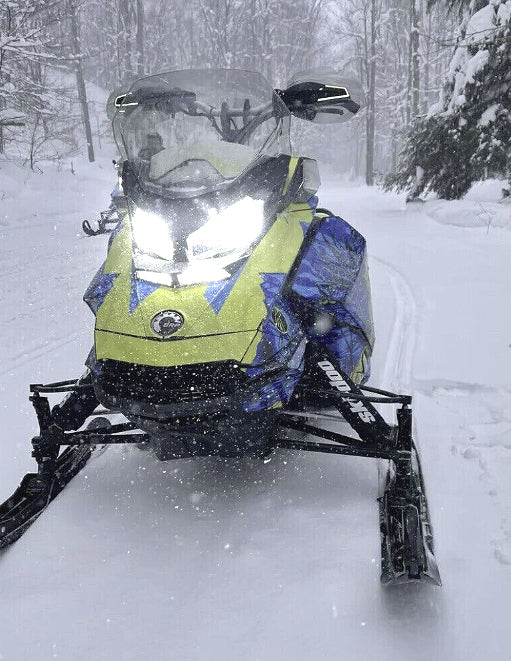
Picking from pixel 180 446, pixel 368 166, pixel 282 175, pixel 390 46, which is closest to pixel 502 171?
pixel 282 175

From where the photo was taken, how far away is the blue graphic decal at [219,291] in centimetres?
252

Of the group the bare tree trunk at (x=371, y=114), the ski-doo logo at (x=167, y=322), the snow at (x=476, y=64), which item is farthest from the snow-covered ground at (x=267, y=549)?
the bare tree trunk at (x=371, y=114)

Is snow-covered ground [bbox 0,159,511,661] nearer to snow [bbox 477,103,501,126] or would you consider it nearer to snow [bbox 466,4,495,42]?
snow [bbox 477,103,501,126]

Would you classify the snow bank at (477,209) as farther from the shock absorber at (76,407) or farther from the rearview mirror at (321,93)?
the shock absorber at (76,407)

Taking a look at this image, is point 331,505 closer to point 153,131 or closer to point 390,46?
point 153,131

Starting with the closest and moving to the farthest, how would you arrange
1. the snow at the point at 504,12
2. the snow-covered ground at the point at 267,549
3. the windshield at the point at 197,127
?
the snow-covered ground at the point at 267,549 → the windshield at the point at 197,127 → the snow at the point at 504,12

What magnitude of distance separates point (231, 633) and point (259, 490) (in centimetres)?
92

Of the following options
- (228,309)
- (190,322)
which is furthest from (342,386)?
(190,322)

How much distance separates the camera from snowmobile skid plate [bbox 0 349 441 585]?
7.61 ft

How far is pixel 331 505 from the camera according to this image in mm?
2859

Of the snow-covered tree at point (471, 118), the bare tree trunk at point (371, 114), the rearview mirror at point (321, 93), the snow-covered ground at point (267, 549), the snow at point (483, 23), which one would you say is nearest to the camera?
the snow-covered ground at point (267, 549)

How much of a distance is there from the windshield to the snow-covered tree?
8923mm

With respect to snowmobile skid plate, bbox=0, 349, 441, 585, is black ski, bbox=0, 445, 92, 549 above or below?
below

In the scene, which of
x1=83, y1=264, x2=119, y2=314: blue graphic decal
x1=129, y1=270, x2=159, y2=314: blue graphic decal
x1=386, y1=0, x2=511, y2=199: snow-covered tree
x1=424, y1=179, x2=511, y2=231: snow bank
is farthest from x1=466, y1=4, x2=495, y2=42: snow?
x1=129, y1=270, x2=159, y2=314: blue graphic decal
